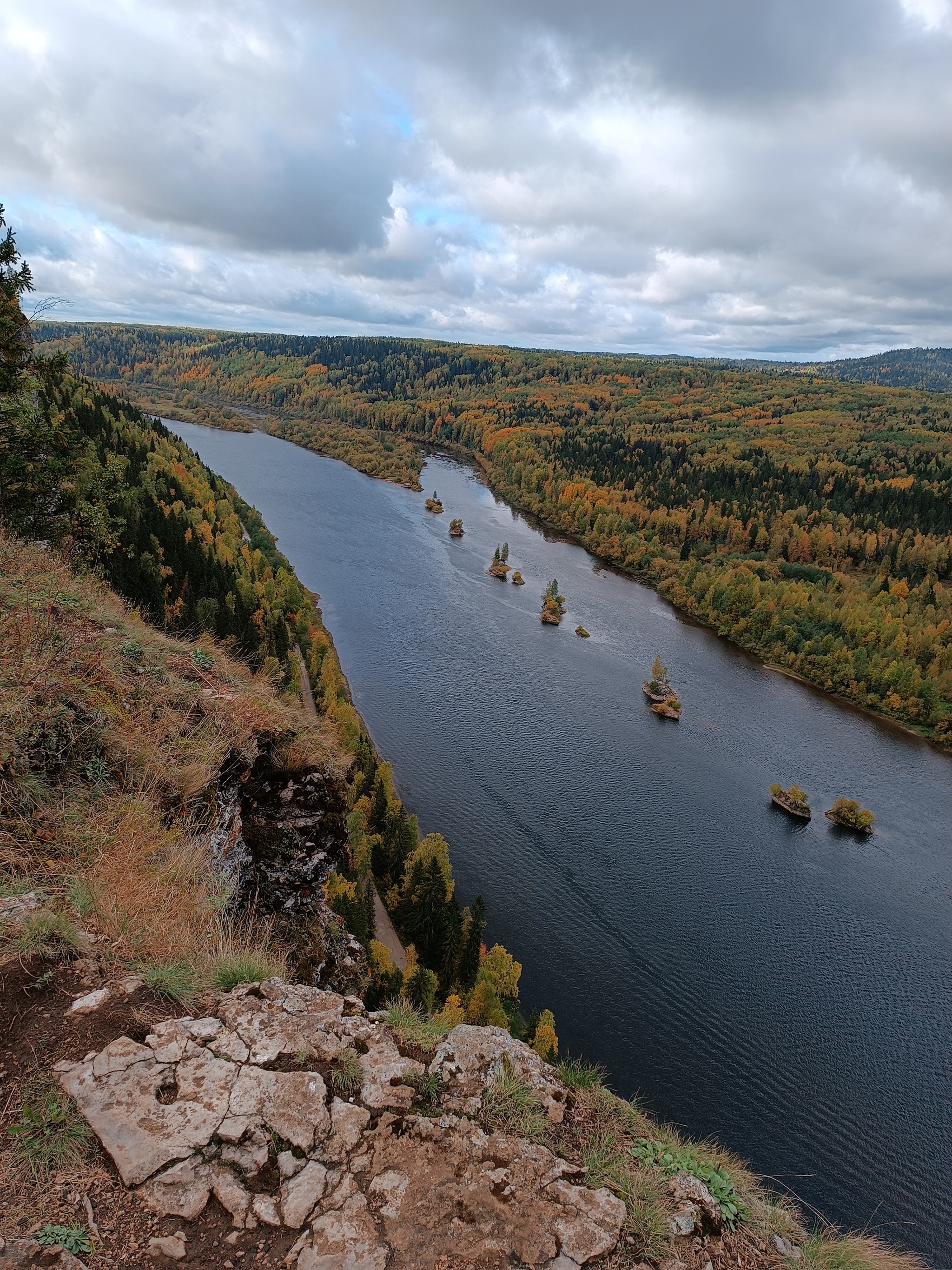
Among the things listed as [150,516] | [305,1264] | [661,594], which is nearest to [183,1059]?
[305,1264]

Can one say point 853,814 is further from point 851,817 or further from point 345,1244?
point 345,1244

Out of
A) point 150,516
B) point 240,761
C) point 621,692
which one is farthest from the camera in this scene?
point 621,692

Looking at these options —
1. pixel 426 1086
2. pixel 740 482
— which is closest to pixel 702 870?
pixel 426 1086

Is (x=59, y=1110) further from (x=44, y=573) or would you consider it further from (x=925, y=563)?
(x=925, y=563)

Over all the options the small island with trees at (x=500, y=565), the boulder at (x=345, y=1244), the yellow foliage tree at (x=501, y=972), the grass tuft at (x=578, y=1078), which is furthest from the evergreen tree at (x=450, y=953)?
the small island with trees at (x=500, y=565)

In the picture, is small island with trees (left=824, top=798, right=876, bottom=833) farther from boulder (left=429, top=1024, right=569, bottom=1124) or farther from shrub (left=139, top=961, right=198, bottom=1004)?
shrub (left=139, top=961, right=198, bottom=1004)

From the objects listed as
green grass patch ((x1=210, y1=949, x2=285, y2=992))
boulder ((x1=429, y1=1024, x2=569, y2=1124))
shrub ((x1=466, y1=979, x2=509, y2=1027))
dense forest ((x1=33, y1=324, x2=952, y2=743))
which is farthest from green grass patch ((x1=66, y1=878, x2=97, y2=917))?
dense forest ((x1=33, y1=324, x2=952, y2=743))
